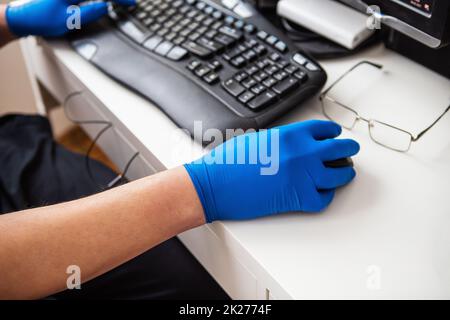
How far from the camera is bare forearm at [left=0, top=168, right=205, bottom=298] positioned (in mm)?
536

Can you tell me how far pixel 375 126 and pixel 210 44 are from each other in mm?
266

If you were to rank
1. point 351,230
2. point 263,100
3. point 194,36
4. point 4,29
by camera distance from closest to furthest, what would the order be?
point 351,230
point 263,100
point 194,36
point 4,29

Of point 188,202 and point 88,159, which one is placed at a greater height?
point 188,202

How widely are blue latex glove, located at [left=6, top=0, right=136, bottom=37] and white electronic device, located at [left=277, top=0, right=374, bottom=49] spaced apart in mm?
277

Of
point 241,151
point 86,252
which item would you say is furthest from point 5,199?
point 241,151

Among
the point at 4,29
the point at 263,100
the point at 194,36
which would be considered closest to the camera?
the point at 263,100

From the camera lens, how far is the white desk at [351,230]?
0.49 m

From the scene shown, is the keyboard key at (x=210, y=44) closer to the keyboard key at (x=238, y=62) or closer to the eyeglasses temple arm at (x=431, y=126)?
the keyboard key at (x=238, y=62)

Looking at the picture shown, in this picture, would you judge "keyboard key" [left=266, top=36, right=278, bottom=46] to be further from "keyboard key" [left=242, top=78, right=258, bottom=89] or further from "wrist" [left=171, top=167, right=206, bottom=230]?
"wrist" [left=171, top=167, right=206, bottom=230]

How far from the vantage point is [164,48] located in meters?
0.74

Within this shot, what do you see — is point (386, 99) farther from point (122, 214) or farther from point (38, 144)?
point (38, 144)

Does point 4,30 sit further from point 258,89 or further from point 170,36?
point 258,89

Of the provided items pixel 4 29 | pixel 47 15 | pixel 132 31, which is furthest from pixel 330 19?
pixel 4 29

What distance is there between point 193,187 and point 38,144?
1.57ft
